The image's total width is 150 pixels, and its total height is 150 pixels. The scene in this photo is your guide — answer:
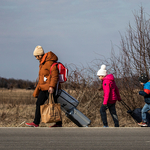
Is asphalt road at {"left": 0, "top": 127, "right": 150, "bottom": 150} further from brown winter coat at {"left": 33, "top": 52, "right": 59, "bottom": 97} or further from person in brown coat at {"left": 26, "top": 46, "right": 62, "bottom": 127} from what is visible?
brown winter coat at {"left": 33, "top": 52, "right": 59, "bottom": 97}

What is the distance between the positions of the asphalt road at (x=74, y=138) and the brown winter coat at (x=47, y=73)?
0.97m

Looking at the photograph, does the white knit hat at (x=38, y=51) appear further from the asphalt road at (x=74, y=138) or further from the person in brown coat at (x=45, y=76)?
the asphalt road at (x=74, y=138)

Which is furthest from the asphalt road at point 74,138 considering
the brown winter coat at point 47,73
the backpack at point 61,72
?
the backpack at point 61,72

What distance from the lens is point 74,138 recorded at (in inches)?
182

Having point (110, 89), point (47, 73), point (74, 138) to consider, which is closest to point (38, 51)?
point (47, 73)

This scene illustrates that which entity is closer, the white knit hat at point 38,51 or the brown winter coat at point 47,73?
the brown winter coat at point 47,73

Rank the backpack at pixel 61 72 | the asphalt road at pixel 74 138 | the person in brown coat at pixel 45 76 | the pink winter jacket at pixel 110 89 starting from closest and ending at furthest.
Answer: the asphalt road at pixel 74 138, the person in brown coat at pixel 45 76, the backpack at pixel 61 72, the pink winter jacket at pixel 110 89

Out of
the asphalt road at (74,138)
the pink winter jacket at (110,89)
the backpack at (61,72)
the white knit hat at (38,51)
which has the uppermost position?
the white knit hat at (38,51)

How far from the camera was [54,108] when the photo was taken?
18.2 ft

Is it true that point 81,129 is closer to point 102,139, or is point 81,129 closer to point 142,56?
point 102,139

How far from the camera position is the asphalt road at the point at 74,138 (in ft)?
13.4

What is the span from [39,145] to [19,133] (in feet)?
3.40

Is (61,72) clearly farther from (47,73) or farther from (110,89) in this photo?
(110,89)

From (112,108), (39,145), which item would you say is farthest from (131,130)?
(39,145)
